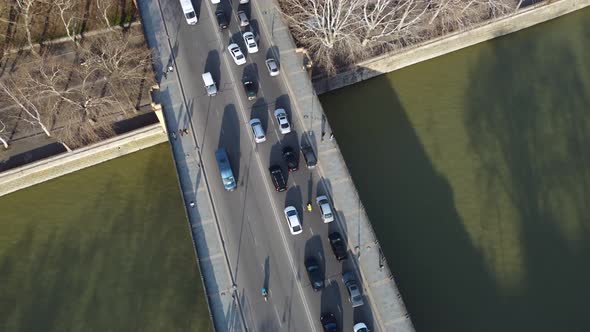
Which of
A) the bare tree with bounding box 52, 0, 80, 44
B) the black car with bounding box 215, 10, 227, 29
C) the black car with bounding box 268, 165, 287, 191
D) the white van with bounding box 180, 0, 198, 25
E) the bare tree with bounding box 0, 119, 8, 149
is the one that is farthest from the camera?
the bare tree with bounding box 52, 0, 80, 44

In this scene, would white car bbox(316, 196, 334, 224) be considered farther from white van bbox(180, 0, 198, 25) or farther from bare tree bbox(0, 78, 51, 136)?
bare tree bbox(0, 78, 51, 136)

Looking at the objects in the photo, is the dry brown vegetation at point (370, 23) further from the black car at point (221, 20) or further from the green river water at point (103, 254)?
the green river water at point (103, 254)

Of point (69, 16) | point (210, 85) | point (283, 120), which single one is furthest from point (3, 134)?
point (283, 120)

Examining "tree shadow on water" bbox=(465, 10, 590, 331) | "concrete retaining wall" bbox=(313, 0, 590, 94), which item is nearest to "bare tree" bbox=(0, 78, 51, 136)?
"concrete retaining wall" bbox=(313, 0, 590, 94)

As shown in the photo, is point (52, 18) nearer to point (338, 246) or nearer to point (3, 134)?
point (3, 134)

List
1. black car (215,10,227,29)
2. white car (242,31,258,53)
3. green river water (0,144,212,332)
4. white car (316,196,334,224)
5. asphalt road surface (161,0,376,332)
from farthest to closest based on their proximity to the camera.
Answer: black car (215,10,227,29) < white car (242,31,258,53) < green river water (0,144,212,332) < white car (316,196,334,224) < asphalt road surface (161,0,376,332)

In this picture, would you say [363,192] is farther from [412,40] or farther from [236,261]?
[412,40]

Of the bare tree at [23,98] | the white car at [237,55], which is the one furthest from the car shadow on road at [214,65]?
the bare tree at [23,98]
